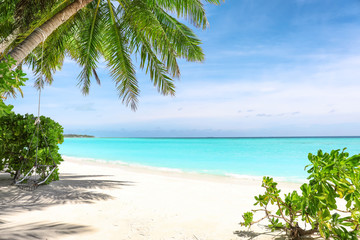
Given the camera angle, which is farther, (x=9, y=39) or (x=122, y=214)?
(x=9, y=39)

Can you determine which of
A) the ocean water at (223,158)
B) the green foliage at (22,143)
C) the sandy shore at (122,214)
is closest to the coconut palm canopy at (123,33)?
the green foliage at (22,143)

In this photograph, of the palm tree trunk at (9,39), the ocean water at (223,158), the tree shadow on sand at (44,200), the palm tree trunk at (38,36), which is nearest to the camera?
the tree shadow on sand at (44,200)

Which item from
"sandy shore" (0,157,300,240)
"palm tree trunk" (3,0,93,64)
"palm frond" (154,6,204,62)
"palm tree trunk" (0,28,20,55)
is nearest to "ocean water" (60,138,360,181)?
"palm frond" (154,6,204,62)

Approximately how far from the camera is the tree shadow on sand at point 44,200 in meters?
2.53

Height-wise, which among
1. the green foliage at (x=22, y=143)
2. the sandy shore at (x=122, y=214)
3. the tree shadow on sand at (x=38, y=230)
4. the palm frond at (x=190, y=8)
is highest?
the palm frond at (x=190, y=8)

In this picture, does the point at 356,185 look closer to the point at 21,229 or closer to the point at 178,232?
the point at 178,232

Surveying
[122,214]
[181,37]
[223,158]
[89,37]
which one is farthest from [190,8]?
[223,158]

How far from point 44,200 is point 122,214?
4.83 ft

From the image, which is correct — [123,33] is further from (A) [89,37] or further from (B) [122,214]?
(B) [122,214]

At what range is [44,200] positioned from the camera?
3.89 metres

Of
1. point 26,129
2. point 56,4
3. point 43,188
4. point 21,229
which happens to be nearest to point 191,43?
point 56,4

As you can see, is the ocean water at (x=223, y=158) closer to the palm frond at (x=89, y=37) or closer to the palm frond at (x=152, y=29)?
the palm frond at (x=152, y=29)

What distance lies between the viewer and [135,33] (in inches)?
269

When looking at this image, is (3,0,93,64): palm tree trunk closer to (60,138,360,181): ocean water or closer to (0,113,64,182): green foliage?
(0,113,64,182): green foliage
